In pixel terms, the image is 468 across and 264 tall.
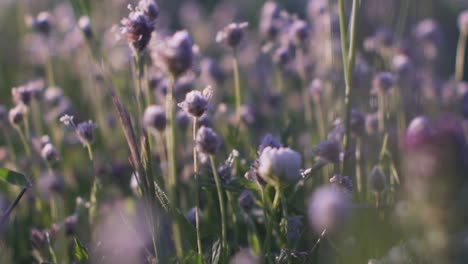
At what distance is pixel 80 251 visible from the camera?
0.85m

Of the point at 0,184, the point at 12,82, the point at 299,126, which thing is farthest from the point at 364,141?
the point at 12,82

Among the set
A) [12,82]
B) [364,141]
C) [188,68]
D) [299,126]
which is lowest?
[188,68]

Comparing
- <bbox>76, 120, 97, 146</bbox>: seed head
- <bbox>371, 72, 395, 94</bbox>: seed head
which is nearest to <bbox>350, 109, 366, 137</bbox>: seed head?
<bbox>371, 72, 395, 94</bbox>: seed head

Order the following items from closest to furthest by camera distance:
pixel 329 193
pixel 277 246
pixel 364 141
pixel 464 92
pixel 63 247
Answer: pixel 329 193 < pixel 63 247 < pixel 277 246 < pixel 364 141 < pixel 464 92

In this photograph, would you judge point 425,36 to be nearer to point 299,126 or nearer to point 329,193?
point 299,126

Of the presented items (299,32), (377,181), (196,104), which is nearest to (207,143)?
(196,104)

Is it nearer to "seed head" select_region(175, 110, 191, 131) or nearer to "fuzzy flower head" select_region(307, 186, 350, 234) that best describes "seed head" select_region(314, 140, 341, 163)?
"fuzzy flower head" select_region(307, 186, 350, 234)

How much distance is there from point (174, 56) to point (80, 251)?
1.29 feet

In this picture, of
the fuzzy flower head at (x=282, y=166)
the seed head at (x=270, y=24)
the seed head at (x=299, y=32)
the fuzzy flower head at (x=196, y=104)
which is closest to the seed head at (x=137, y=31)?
the fuzzy flower head at (x=196, y=104)

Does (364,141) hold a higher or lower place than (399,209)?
higher

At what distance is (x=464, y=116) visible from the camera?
1822 mm

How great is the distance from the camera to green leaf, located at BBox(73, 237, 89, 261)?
33.3 inches

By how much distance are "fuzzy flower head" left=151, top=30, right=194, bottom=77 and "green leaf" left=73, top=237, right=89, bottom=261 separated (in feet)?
1.18

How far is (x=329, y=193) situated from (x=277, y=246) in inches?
18.1
